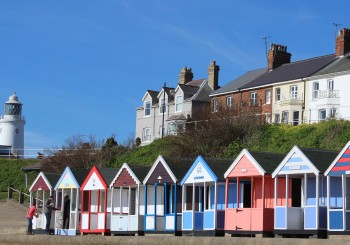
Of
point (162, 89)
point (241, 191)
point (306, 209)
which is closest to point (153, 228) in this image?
point (241, 191)

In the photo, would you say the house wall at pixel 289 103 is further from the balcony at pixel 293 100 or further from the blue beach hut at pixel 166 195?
the blue beach hut at pixel 166 195

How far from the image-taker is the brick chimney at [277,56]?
255 ft

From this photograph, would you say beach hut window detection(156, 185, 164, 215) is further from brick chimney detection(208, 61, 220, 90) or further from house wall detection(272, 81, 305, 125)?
brick chimney detection(208, 61, 220, 90)

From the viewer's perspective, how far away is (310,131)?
179 ft

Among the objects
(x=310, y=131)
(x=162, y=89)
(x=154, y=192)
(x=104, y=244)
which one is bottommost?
(x=104, y=244)

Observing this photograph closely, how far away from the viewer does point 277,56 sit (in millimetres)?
77750

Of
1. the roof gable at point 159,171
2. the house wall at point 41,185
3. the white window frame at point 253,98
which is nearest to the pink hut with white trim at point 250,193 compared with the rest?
the roof gable at point 159,171

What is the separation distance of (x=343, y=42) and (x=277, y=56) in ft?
31.3

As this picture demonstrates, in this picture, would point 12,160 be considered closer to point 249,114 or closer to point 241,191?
point 249,114

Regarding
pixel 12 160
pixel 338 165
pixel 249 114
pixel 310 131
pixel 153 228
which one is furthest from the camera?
pixel 12 160

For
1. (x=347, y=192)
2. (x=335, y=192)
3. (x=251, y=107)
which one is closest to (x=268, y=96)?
(x=251, y=107)

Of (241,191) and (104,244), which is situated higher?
(241,191)

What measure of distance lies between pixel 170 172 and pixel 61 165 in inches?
1389

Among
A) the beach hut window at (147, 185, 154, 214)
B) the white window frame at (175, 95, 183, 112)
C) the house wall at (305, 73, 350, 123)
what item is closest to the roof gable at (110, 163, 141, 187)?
the beach hut window at (147, 185, 154, 214)
